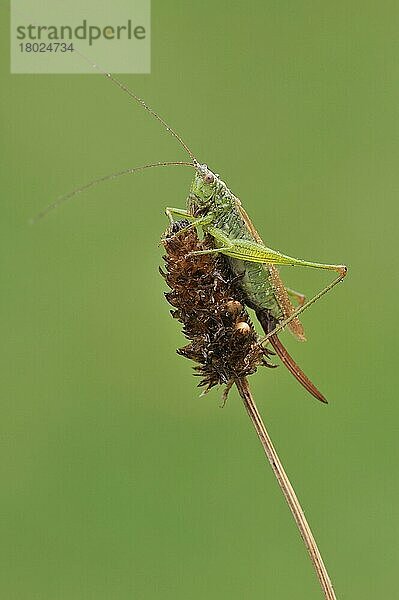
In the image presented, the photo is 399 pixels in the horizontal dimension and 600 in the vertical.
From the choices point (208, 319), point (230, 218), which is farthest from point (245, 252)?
point (208, 319)

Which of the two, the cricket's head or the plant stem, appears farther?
the cricket's head

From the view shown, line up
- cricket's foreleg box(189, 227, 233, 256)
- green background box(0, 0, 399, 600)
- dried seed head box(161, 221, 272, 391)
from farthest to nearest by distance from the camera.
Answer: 1. green background box(0, 0, 399, 600)
2. cricket's foreleg box(189, 227, 233, 256)
3. dried seed head box(161, 221, 272, 391)

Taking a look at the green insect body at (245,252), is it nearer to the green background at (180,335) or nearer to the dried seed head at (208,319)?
the dried seed head at (208,319)

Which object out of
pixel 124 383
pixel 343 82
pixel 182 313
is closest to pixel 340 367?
pixel 124 383

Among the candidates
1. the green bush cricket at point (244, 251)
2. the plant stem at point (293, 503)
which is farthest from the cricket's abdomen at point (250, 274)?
the plant stem at point (293, 503)

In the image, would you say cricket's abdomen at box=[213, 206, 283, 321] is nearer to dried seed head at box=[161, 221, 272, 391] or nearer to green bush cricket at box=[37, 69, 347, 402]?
green bush cricket at box=[37, 69, 347, 402]

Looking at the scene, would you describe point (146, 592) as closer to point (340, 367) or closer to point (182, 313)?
point (340, 367)
